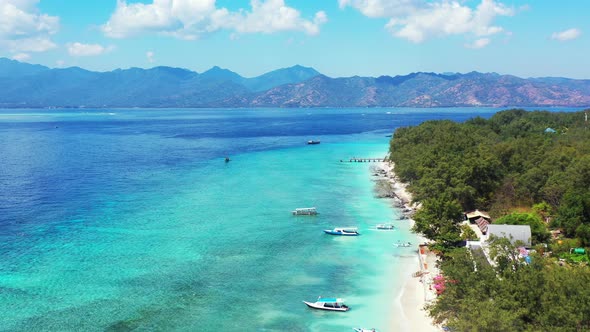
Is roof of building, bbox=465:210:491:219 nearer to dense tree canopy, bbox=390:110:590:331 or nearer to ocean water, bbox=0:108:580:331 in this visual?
dense tree canopy, bbox=390:110:590:331

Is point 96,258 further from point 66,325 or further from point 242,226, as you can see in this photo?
point 242,226

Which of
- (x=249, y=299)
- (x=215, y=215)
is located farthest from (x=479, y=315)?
(x=215, y=215)

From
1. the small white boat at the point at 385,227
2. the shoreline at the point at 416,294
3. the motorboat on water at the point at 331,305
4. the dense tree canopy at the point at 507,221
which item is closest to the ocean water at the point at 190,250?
the motorboat on water at the point at 331,305

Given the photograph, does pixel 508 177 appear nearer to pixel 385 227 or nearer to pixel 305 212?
pixel 385 227

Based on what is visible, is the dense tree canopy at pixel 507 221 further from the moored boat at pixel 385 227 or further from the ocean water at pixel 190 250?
the ocean water at pixel 190 250

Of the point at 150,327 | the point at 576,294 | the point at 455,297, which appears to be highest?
the point at 576,294

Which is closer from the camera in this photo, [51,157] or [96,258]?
[96,258]

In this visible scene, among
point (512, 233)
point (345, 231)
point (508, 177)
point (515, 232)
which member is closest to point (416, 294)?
point (512, 233)

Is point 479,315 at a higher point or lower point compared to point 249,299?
higher
